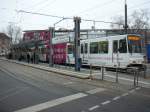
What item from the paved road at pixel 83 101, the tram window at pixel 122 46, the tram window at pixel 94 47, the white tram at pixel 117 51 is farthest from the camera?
the tram window at pixel 94 47

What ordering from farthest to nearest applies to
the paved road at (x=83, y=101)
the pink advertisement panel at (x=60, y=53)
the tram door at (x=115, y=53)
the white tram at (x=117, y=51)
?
the pink advertisement panel at (x=60, y=53) < the tram door at (x=115, y=53) < the white tram at (x=117, y=51) < the paved road at (x=83, y=101)

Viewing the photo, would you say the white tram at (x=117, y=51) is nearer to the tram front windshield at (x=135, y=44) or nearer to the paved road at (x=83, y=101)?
the tram front windshield at (x=135, y=44)

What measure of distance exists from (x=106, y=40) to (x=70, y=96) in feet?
42.0

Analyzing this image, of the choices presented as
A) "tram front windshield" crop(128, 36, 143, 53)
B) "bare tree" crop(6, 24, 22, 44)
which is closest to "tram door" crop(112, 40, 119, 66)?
"tram front windshield" crop(128, 36, 143, 53)

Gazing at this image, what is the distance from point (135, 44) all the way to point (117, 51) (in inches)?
63.6

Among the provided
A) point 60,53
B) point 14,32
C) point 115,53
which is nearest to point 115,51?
point 115,53

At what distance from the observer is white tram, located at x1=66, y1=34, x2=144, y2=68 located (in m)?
20.3

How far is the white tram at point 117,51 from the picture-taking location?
798 inches

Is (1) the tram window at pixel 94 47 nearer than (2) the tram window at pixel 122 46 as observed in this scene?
No

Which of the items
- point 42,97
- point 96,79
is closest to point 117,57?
point 96,79

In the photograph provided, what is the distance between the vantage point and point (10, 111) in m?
8.12

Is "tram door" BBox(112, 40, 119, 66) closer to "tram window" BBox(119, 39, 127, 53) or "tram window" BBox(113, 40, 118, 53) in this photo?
"tram window" BBox(113, 40, 118, 53)

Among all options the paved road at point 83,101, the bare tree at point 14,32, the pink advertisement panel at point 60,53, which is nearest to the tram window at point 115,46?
the paved road at point 83,101

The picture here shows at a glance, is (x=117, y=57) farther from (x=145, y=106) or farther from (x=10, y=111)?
(x=10, y=111)
